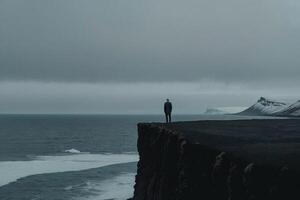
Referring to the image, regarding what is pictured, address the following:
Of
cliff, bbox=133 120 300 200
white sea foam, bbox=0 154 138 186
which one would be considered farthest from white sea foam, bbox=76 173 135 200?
cliff, bbox=133 120 300 200

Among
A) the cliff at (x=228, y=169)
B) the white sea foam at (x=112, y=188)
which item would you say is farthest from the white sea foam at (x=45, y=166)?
the cliff at (x=228, y=169)

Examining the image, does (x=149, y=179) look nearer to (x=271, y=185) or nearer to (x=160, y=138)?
(x=160, y=138)

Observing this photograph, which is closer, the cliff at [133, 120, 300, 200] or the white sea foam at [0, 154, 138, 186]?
the cliff at [133, 120, 300, 200]

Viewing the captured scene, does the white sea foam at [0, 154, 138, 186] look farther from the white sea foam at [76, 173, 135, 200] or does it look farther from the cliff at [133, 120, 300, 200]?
the cliff at [133, 120, 300, 200]

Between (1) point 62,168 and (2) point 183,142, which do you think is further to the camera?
(1) point 62,168

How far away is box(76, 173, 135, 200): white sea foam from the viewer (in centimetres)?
4147

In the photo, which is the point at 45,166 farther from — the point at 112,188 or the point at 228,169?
the point at 228,169

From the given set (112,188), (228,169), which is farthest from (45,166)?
(228,169)

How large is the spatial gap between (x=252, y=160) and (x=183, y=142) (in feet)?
19.5

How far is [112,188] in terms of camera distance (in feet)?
150

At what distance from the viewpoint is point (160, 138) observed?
23.6m

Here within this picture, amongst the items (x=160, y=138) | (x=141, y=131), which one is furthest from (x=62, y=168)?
(x=160, y=138)

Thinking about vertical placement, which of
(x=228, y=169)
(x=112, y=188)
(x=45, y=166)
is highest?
(x=228, y=169)

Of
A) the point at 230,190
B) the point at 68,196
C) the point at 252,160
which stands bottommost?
the point at 68,196
